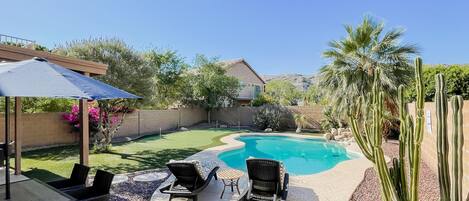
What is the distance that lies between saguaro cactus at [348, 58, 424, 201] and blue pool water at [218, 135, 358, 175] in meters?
7.42

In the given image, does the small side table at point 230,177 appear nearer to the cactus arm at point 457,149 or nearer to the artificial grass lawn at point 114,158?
the artificial grass lawn at point 114,158

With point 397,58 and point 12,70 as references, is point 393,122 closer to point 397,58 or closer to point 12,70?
point 397,58

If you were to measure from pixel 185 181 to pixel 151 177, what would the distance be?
2160 mm

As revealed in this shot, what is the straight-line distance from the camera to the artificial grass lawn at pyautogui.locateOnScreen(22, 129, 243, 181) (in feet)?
29.8

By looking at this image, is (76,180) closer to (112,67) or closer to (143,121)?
(112,67)

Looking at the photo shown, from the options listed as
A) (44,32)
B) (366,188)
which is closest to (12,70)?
(366,188)

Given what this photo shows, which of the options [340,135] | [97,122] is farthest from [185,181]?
[340,135]

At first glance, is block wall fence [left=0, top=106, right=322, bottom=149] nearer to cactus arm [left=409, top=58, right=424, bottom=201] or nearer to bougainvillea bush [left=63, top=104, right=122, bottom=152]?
bougainvillea bush [left=63, top=104, right=122, bottom=152]

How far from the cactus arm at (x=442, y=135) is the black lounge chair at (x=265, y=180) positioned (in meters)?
3.68

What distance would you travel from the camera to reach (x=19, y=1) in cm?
1316

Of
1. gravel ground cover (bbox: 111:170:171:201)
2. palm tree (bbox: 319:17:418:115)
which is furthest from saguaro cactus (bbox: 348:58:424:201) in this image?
palm tree (bbox: 319:17:418:115)

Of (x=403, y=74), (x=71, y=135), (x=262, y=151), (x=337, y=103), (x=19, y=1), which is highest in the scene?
(x=19, y=1)

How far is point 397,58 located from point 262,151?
7762mm

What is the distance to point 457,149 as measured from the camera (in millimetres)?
2236
